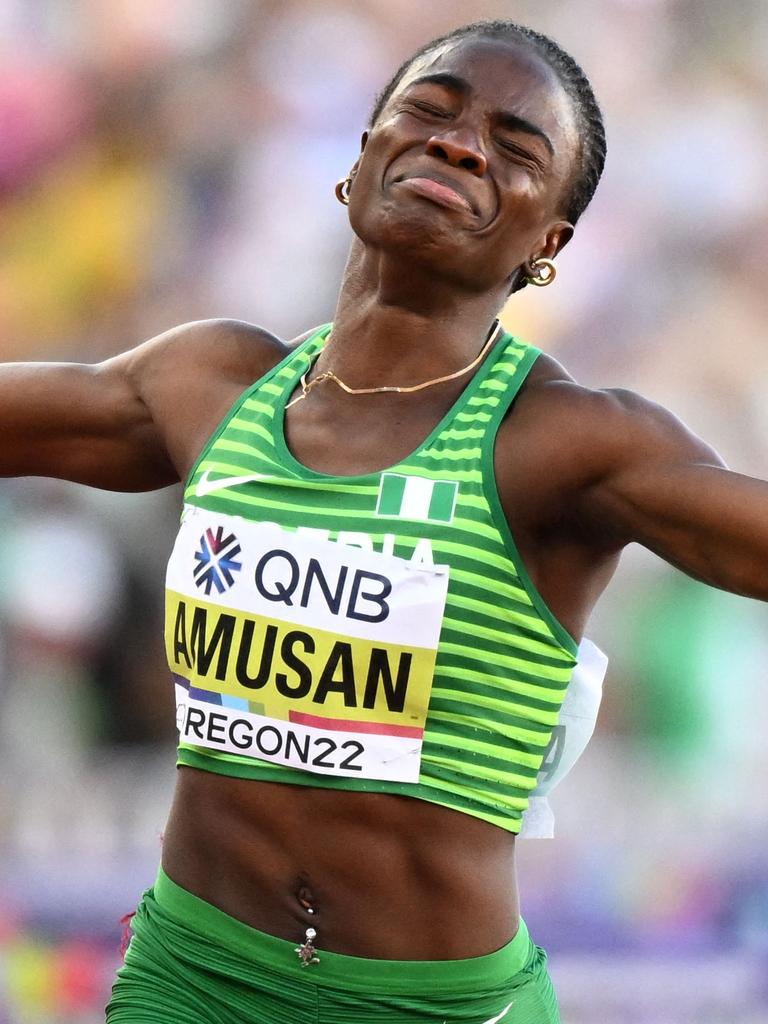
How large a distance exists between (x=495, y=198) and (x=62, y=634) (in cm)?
296

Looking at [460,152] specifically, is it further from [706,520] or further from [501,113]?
[706,520]

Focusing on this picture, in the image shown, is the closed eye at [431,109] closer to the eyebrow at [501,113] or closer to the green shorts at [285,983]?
the eyebrow at [501,113]

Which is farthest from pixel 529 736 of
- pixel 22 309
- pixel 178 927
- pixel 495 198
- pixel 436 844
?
pixel 22 309

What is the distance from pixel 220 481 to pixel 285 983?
69 cm

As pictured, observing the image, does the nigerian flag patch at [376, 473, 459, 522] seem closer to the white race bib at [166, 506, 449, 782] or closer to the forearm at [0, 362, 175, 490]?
the white race bib at [166, 506, 449, 782]

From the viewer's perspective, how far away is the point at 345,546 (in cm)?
210

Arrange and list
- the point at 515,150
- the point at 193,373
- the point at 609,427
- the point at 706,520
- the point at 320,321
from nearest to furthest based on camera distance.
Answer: the point at 706,520, the point at 609,427, the point at 515,150, the point at 193,373, the point at 320,321

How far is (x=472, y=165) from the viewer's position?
2.22 metres

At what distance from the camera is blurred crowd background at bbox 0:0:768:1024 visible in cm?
473

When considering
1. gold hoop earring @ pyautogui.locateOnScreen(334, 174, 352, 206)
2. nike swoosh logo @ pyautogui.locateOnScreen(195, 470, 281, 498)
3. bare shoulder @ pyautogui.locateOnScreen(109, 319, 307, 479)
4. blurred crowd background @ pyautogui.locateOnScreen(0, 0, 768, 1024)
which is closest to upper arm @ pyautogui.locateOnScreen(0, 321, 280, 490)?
bare shoulder @ pyautogui.locateOnScreen(109, 319, 307, 479)

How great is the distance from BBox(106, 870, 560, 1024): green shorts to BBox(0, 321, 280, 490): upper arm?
658 millimetres

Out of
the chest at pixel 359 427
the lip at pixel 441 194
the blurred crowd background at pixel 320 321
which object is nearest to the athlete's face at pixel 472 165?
the lip at pixel 441 194

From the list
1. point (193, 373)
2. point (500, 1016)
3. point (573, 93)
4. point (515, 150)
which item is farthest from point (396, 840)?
point (573, 93)

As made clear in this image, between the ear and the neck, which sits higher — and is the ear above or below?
above
